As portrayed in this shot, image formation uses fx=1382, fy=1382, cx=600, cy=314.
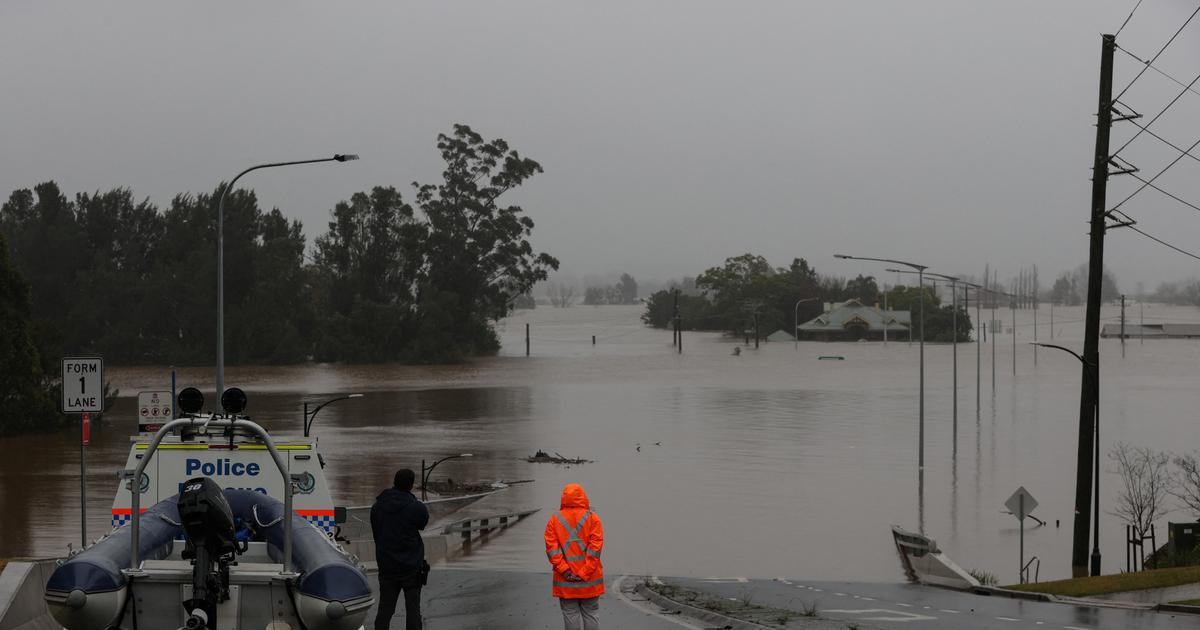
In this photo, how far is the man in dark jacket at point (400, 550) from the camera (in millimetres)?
11078

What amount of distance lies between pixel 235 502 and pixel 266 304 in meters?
116

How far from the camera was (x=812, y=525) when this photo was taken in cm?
3772

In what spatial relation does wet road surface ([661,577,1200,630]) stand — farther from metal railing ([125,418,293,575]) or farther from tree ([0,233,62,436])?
tree ([0,233,62,436])

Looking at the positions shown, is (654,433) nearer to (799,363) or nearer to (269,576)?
(269,576)

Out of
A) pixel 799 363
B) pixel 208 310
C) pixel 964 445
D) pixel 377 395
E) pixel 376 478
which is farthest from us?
pixel 799 363

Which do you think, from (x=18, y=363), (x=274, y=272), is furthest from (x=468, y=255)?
(x=18, y=363)

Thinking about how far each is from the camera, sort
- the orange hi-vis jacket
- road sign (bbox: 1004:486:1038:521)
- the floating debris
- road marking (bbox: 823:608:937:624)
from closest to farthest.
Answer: the orange hi-vis jacket → road marking (bbox: 823:608:937:624) → road sign (bbox: 1004:486:1038:521) → the floating debris

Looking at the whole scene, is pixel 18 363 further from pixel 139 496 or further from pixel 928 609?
pixel 139 496

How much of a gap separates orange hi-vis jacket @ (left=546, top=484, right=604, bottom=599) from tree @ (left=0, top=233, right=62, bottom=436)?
51562 millimetres

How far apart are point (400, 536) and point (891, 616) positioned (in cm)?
625

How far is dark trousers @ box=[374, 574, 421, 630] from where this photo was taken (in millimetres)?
11109

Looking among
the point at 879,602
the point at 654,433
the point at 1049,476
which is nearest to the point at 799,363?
the point at 654,433

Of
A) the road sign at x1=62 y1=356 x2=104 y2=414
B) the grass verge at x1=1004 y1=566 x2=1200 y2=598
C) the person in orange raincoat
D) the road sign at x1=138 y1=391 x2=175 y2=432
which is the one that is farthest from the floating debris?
the person in orange raincoat

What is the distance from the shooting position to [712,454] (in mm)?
57250
